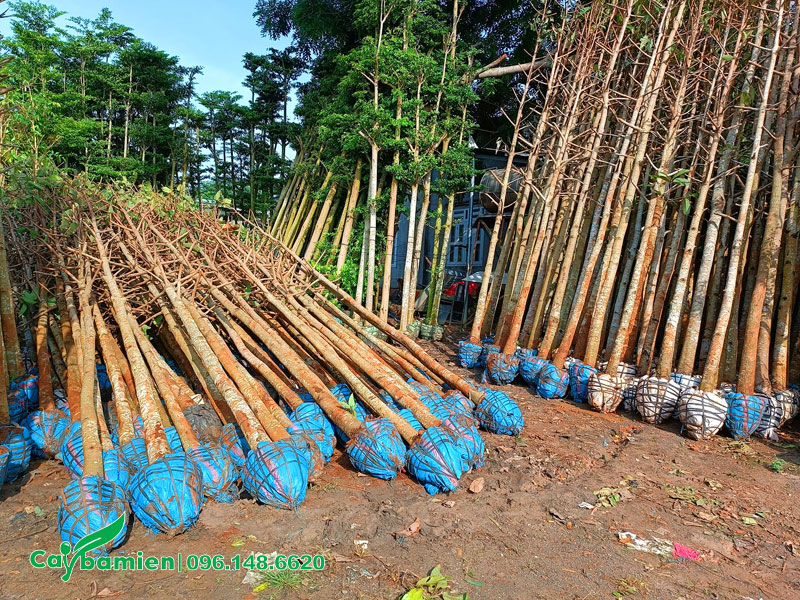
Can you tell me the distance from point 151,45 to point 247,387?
946 inches

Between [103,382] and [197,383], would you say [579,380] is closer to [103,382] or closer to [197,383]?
[197,383]

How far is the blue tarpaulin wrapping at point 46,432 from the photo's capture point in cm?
401

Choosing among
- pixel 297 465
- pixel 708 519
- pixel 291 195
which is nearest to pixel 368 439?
pixel 297 465

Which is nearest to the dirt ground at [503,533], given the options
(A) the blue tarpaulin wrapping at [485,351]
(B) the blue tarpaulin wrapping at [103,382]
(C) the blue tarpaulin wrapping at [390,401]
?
(C) the blue tarpaulin wrapping at [390,401]

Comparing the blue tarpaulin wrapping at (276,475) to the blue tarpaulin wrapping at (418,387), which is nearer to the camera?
the blue tarpaulin wrapping at (276,475)

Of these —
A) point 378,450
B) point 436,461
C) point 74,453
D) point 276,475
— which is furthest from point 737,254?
point 74,453

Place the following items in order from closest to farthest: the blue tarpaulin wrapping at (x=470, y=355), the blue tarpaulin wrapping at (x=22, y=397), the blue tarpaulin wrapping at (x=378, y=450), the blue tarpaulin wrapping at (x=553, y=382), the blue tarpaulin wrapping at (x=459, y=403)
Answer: the blue tarpaulin wrapping at (x=378, y=450) < the blue tarpaulin wrapping at (x=22, y=397) < the blue tarpaulin wrapping at (x=459, y=403) < the blue tarpaulin wrapping at (x=553, y=382) < the blue tarpaulin wrapping at (x=470, y=355)

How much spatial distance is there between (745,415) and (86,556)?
236 inches

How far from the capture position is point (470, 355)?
26.4ft

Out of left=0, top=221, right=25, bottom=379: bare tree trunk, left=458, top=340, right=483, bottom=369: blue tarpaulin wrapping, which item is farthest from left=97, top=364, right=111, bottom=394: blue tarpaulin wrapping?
left=458, top=340, right=483, bottom=369: blue tarpaulin wrapping

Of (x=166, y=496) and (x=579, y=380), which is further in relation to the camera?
Result: (x=579, y=380)

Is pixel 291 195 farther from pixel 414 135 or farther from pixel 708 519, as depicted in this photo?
pixel 708 519

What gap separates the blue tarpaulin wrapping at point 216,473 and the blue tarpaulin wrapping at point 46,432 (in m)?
1.47

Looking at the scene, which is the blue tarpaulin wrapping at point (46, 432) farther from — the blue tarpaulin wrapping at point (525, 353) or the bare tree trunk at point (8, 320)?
the blue tarpaulin wrapping at point (525, 353)
